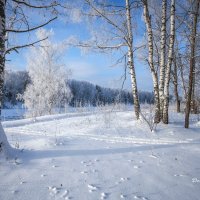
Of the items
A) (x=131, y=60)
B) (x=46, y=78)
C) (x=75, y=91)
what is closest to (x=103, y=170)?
(x=131, y=60)

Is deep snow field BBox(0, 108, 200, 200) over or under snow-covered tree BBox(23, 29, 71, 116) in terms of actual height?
under

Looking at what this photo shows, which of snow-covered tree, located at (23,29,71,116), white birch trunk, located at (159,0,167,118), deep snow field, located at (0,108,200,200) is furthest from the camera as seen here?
snow-covered tree, located at (23,29,71,116)

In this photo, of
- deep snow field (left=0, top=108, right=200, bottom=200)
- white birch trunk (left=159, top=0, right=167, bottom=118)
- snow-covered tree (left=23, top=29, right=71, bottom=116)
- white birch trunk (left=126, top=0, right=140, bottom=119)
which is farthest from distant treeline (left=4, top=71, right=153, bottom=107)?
deep snow field (left=0, top=108, right=200, bottom=200)

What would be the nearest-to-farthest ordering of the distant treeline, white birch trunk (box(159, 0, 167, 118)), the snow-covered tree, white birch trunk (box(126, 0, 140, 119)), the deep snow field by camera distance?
the deep snow field → white birch trunk (box(159, 0, 167, 118)) → white birch trunk (box(126, 0, 140, 119)) → the snow-covered tree → the distant treeline

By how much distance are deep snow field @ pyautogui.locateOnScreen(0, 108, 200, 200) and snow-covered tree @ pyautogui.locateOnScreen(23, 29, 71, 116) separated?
1524 cm

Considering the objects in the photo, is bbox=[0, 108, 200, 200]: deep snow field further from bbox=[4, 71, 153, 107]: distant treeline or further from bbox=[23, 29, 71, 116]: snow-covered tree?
bbox=[4, 71, 153, 107]: distant treeline

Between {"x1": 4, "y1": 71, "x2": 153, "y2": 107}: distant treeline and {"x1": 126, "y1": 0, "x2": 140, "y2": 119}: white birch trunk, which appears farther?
{"x1": 4, "y1": 71, "x2": 153, "y2": 107}: distant treeline

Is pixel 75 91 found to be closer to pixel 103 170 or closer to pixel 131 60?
pixel 131 60

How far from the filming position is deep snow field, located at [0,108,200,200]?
3.16m

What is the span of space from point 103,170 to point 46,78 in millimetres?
18450

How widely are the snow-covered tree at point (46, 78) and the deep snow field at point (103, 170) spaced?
50.0ft

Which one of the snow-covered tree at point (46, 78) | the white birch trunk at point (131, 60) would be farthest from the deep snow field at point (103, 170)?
the snow-covered tree at point (46, 78)

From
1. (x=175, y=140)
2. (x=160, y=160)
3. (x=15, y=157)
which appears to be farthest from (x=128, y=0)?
(x=15, y=157)

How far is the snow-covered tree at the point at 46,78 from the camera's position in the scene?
2105 centimetres
